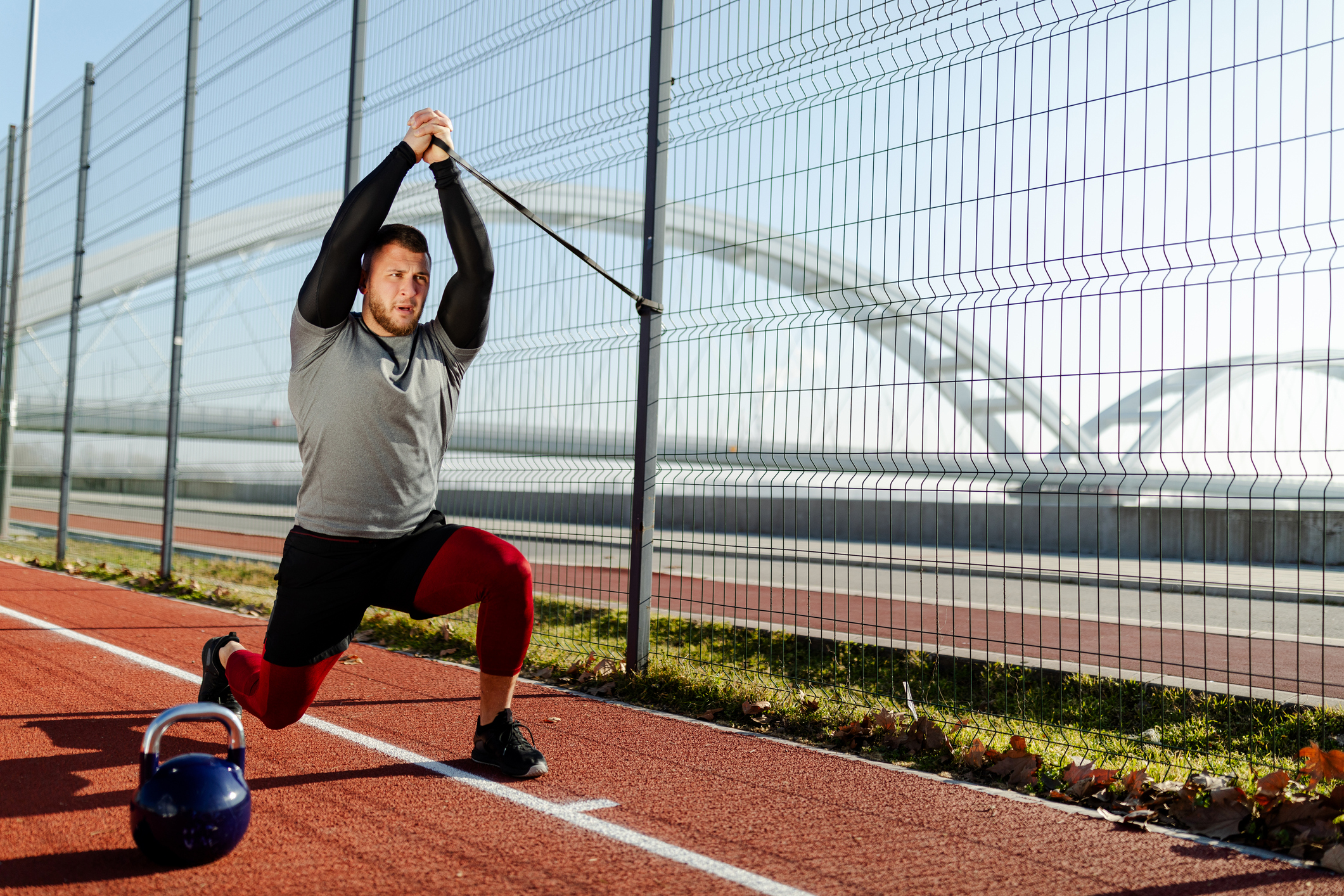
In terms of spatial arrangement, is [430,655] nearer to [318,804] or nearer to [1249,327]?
[318,804]

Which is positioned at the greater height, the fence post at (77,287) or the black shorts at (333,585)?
the fence post at (77,287)

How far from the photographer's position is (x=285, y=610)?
11.5 feet

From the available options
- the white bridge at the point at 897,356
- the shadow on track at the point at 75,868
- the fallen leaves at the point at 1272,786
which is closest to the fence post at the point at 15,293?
the white bridge at the point at 897,356

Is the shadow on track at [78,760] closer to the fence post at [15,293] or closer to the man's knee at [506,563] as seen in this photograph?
the man's knee at [506,563]

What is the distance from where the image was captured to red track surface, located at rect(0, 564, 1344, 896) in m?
2.64

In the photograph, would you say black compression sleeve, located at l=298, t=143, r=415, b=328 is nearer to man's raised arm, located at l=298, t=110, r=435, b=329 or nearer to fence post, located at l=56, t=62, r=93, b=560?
man's raised arm, located at l=298, t=110, r=435, b=329

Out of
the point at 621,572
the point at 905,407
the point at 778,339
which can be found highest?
the point at 778,339

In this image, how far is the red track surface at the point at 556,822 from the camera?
8.66 ft

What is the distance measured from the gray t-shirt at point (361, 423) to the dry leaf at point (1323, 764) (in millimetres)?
3059

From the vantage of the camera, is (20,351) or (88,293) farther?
(20,351)

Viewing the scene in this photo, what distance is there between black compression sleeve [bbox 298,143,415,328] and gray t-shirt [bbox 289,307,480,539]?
86 millimetres

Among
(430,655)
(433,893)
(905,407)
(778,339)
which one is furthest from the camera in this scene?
(430,655)

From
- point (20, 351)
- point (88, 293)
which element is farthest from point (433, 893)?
point (20, 351)

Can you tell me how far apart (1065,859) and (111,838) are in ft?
8.68
